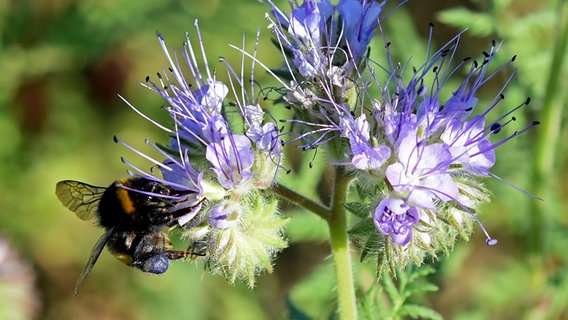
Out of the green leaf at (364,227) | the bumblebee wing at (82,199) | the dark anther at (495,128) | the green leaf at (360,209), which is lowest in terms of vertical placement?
the bumblebee wing at (82,199)

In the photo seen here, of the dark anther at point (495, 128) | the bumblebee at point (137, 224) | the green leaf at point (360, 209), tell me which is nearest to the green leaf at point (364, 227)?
the green leaf at point (360, 209)

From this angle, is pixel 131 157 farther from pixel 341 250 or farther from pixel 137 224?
pixel 341 250

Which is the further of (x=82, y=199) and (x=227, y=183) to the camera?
(x=82, y=199)

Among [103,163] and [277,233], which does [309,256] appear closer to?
[103,163]

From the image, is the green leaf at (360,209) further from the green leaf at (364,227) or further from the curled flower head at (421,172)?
the curled flower head at (421,172)

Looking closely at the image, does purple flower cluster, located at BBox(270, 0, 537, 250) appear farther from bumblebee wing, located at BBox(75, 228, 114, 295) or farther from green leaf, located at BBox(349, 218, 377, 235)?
bumblebee wing, located at BBox(75, 228, 114, 295)

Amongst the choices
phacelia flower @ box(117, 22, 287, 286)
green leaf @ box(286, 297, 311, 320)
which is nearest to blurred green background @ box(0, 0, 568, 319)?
green leaf @ box(286, 297, 311, 320)

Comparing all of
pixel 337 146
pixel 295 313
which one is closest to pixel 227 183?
pixel 337 146

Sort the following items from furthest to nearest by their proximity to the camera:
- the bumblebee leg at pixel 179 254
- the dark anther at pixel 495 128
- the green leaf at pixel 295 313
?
the green leaf at pixel 295 313 → the bumblebee leg at pixel 179 254 → the dark anther at pixel 495 128
